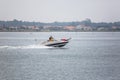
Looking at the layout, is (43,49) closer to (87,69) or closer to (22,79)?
(87,69)

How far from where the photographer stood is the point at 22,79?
4372 centimetres

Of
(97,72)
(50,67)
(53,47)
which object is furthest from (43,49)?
(97,72)

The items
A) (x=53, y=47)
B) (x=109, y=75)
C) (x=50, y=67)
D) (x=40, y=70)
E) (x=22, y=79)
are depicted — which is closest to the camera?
(x=22, y=79)

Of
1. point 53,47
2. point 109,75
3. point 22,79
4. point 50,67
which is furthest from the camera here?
point 53,47

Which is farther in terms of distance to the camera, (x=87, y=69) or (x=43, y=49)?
(x=43, y=49)

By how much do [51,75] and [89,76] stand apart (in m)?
3.84

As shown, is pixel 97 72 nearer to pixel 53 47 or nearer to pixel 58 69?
pixel 58 69

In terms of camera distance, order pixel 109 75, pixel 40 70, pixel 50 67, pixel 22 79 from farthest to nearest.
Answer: pixel 50 67
pixel 40 70
pixel 109 75
pixel 22 79

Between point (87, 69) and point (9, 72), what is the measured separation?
9248 mm

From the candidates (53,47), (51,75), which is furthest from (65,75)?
(53,47)

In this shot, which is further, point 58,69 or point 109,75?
point 58,69

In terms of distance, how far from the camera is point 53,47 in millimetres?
88312

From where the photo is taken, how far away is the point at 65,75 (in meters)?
46.4

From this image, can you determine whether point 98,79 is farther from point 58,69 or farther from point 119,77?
point 58,69
